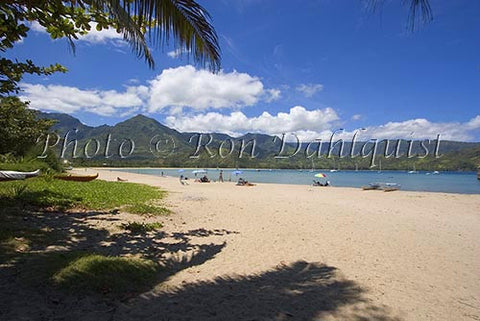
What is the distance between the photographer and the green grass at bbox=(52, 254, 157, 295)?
3609 mm

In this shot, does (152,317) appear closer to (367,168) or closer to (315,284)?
(315,284)

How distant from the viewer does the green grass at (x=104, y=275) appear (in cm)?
361

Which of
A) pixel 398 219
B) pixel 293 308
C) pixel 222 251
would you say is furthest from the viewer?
pixel 398 219

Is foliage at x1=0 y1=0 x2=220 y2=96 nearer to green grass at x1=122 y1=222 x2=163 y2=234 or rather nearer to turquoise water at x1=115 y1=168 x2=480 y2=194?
green grass at x1=122 y1=222 x2=163 y2=234

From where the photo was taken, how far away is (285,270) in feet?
16.7

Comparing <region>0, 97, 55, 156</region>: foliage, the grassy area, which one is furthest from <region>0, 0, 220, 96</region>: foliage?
<region>0, 97, 55, 156</region>: foliage

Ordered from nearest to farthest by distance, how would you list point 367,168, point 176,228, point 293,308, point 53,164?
point 293,308 < point 176,228 < point 53,164 < point 367,168

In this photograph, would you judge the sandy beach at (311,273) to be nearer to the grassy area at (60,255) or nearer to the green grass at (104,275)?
the green grass at (104,275)

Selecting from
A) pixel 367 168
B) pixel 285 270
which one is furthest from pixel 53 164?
pixel 367 168

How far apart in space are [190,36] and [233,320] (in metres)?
3.13

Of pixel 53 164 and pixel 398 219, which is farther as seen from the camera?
pixel 53 164

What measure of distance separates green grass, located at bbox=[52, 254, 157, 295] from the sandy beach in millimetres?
314

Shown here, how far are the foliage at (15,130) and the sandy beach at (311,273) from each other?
38.0ft

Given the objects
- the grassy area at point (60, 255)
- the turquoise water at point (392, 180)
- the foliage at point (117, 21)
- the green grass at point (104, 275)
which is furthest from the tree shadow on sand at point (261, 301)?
the turquoise water at point (392, 180)
